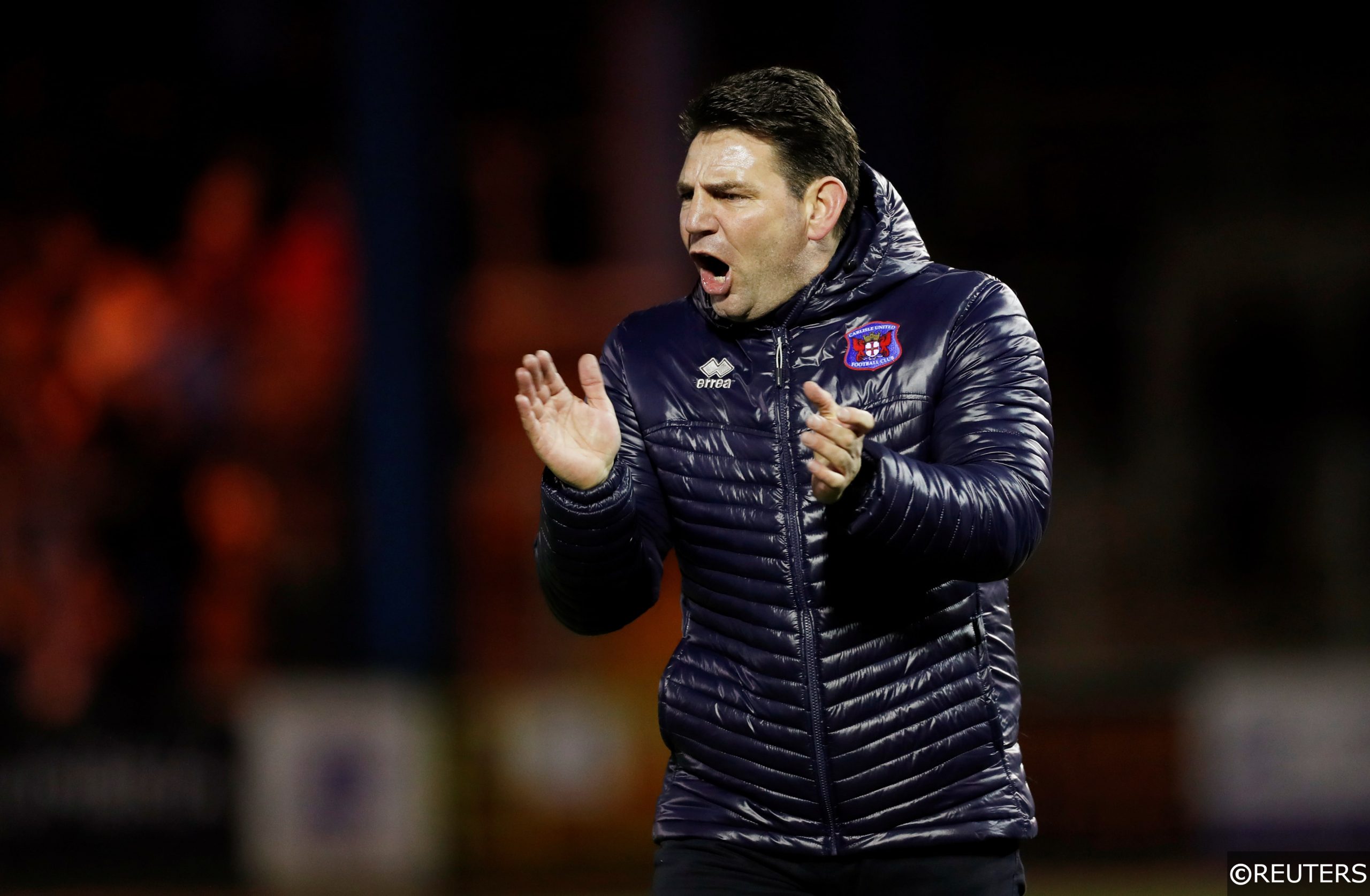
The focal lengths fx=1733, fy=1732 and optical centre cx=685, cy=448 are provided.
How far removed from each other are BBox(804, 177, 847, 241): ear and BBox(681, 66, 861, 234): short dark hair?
13 mm

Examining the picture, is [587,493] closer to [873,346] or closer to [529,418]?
[529,418]

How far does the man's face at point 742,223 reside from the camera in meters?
2.73

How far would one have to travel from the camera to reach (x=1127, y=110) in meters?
12.8

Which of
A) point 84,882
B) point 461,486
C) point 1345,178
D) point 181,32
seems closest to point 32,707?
point 84,882

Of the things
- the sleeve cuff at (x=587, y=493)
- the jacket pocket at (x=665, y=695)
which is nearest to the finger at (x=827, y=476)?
the sleeve cuff at (x=587, y=493)

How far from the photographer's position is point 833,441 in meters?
2.36

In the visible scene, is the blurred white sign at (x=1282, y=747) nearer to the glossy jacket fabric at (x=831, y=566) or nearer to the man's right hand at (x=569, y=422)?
the glossy jacket fabric at (x=831, y=566)

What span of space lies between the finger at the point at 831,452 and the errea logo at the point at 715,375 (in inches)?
16.0

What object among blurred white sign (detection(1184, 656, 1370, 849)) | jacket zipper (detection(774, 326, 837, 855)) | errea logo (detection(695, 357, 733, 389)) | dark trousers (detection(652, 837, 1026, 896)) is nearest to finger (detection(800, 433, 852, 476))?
jacket zipper (detection(774, 326, 837, 855))

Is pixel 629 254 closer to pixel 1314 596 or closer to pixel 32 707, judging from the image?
pixel 32 707

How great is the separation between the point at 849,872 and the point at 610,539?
62 centimetres

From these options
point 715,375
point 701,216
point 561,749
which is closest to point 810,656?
point 715,375

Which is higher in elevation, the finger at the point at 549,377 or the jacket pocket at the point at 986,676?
the finger at the point at 549,377

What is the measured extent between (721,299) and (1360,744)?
22.1 ft
